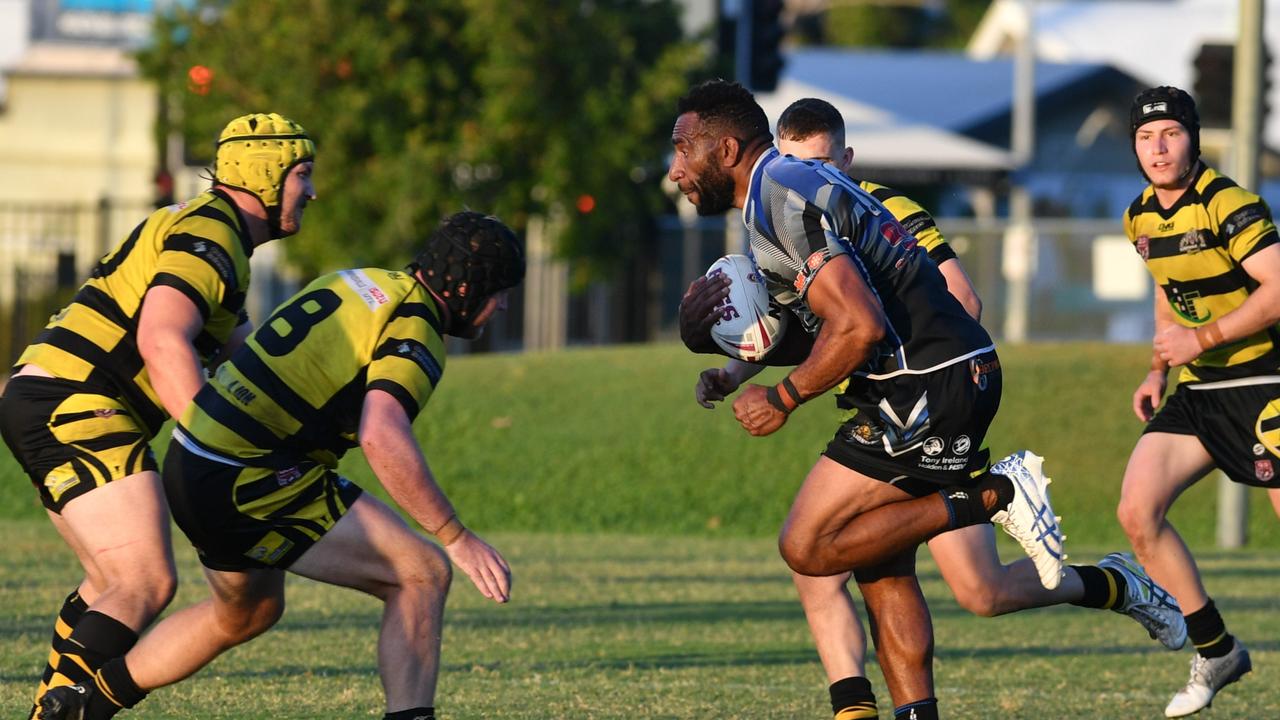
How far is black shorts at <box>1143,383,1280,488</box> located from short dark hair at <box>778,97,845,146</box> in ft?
6.73

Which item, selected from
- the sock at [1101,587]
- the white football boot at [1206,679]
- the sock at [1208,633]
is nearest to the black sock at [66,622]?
the sock at [1101,587]

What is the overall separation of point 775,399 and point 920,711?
1220mm

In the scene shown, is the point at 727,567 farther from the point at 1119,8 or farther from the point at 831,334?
the point at 1119,8

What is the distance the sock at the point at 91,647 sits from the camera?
5855mm

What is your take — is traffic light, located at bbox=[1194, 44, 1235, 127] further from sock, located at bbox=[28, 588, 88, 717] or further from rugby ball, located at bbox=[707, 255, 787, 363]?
sock, located at bbox=[28, 588, 88, 717]

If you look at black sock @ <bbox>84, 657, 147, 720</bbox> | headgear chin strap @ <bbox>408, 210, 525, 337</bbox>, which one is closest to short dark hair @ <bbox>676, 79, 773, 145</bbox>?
headgear chin strap @ <bbox>408, 210, 525, 337</bbox>

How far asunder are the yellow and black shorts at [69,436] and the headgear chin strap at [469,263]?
4.02 feet

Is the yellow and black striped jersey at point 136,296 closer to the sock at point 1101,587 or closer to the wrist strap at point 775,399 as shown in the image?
the wrist strap at point 775,399

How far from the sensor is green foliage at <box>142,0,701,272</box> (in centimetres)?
2317

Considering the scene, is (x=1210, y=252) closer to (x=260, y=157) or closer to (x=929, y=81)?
(x=260, y=157)

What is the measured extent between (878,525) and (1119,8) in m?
48.6

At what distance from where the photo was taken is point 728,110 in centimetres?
587

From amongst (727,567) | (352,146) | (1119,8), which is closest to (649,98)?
(352,146)

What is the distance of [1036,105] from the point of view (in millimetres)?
36406
